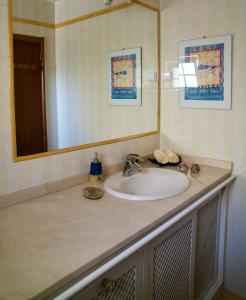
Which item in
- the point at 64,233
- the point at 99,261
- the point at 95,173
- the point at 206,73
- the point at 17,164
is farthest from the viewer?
the point at 206,73

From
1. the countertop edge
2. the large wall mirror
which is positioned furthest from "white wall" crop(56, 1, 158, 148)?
the countertop edge

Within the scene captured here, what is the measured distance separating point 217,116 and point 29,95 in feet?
3.73

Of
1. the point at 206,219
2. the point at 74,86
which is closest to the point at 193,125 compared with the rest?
the point at 206,219

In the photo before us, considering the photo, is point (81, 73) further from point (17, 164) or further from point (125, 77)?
point (17, 164)

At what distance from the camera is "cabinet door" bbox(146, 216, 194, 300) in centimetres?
133

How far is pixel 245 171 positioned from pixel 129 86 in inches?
34.9

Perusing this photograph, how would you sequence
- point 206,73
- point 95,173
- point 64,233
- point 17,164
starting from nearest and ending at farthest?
point 64,233, point 17,164, point 95,173, point 206,73

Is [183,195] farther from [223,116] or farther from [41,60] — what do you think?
[41,60]

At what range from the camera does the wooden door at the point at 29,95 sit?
1.34 metres

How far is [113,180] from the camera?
1.67 metres

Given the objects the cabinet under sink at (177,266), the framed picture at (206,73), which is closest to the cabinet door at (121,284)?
the cabinet under sink at (177,266)

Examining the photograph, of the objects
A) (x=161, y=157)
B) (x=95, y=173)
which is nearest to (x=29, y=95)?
(x=95, y=173)

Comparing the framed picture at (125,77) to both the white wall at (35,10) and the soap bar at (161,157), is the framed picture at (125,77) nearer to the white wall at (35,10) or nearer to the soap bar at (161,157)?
the soap bar at (161,157)

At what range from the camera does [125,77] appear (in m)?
2.00
